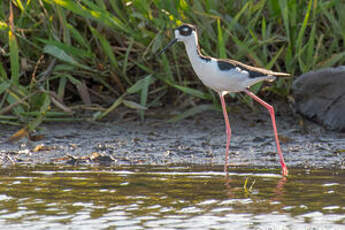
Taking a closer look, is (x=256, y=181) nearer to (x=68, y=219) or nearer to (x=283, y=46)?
(x=68, y=219)

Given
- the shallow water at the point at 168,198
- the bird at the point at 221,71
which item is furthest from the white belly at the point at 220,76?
the shallow water at the point at 168,198

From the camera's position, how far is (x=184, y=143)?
6.09 metres

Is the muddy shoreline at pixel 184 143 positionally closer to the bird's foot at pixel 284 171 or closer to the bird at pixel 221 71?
the bird's foot at pixel 284 171

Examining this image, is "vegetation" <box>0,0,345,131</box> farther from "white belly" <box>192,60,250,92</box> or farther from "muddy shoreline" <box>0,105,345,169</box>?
"white belly" <box>192,60,250,92</box>

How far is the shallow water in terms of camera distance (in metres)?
3.71

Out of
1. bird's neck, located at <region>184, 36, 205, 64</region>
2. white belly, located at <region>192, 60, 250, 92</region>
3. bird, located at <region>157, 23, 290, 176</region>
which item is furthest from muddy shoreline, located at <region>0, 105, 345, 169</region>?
bird's neck, located at <region>184, 36, 205, 64</region>

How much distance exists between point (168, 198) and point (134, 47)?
107 inches

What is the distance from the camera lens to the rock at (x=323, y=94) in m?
6.22

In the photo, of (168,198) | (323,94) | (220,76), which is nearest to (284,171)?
(220,76)

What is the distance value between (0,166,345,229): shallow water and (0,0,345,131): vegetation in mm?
1305

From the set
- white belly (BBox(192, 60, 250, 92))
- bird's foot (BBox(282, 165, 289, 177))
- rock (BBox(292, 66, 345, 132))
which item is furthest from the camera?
rock (BBox(292, 66, 345, 132))

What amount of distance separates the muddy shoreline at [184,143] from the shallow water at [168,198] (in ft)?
1.18

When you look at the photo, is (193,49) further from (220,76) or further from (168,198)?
(168,198)

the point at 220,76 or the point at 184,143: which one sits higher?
the point at 220,76
